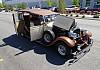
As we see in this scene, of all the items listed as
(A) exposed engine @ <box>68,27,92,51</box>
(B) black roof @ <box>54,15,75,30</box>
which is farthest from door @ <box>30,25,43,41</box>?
(A) exposed engine @ <box>68,27,92,51</box>

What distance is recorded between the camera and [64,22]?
8.55 m

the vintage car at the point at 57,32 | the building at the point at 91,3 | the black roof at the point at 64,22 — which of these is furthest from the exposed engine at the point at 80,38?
the building at the point at 91,3

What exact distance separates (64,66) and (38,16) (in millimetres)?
3640

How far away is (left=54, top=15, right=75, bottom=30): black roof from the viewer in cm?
838

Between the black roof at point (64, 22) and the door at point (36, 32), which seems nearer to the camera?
the black roof at point (64, 22)

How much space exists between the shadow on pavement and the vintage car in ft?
1.07

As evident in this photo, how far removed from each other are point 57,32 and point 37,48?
61.1 inches

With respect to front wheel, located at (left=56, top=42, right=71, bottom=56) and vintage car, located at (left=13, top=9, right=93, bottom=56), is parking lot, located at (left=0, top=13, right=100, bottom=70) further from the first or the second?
vintage car, located at (left=13, top=9, right=93, bottom=56)

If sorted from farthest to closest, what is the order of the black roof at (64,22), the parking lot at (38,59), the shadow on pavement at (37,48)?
the black roof at (64,22), the shadow on pavement at (37,48), the parking lot at (38,59)

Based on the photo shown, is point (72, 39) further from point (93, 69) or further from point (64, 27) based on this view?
point (93, 69)

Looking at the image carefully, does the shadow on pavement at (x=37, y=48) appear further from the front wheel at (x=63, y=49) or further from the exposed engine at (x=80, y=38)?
the exposed engine at (x=80, y=38)

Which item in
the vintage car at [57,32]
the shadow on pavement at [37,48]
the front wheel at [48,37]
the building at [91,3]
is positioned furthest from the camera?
the building at [91,3]

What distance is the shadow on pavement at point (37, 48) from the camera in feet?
25.5

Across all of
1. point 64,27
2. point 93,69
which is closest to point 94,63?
point 93,69
